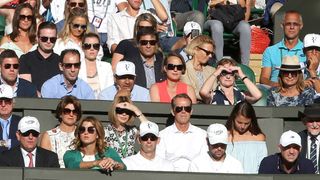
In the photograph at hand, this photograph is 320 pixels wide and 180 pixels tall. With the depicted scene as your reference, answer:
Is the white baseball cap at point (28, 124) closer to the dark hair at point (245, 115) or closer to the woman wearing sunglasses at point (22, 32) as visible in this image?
the dark hair at point (245, 115)

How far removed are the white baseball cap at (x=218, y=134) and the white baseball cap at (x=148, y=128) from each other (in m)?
0.56

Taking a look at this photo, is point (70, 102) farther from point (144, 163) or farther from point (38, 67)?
point (38, 67)

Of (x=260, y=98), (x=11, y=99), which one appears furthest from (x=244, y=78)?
(x=11, y=99)

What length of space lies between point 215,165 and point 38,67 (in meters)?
2.79

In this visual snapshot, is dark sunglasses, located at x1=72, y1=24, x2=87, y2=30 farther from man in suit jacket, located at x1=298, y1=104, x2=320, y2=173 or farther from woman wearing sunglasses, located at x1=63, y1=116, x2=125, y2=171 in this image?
man in suit jacket, located at x1=298, y1=104, x2=320, y2=173

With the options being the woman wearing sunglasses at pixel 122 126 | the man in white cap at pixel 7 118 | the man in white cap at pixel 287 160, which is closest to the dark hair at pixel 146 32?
the woman wearing sunglasses at pixel 122 126

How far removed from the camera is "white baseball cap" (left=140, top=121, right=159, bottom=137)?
14922 mm

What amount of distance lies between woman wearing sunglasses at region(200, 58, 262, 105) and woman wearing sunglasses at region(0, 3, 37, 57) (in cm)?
226

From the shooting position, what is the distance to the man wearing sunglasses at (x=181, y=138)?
15.5 meters

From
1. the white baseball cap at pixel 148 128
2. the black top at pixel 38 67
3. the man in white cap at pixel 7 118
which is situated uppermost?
the black top at pixel 38 67

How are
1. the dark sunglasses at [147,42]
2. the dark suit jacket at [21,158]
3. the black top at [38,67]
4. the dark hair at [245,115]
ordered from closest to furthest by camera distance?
the dark suit jacket at [21,158], the dark hair at [245,115], the black top at [38,67], the dark sunglasses at [147,42]

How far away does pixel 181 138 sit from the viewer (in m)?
15.6

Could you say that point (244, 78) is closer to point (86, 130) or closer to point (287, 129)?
point (287, 129)

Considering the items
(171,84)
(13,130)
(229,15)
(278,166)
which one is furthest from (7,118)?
(229,15)
